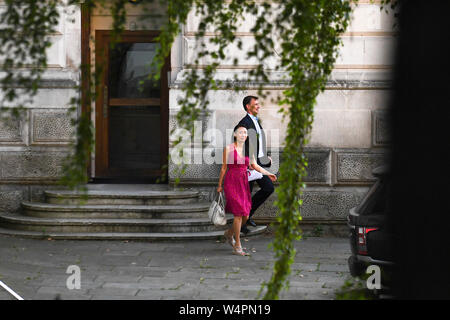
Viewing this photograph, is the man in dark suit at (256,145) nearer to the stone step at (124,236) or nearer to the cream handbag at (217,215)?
the stone step at (124,236)

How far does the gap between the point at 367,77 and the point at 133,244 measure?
4.41m

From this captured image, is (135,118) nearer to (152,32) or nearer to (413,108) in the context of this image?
(152,32)

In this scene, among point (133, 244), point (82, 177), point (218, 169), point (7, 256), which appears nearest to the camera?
point (82, 177)

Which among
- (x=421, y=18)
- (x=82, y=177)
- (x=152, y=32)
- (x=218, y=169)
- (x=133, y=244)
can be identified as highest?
(x=152, y=32)

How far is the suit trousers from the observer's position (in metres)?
10.3

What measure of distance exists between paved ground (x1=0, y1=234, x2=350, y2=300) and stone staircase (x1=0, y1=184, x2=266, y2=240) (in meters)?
0.21

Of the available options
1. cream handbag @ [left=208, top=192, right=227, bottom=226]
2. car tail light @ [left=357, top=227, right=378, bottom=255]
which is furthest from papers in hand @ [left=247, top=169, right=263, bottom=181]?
car tail light @ [left=357, top=227, right=378, bottom=255]

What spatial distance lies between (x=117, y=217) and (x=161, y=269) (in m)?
2.54

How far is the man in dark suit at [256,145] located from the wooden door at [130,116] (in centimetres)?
263

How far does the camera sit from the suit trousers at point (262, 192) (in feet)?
33.7

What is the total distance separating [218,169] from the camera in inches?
441

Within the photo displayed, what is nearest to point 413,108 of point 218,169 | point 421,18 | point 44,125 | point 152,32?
point 421,18

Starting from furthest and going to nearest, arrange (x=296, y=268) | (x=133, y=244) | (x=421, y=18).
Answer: (x=133, y=244) < (x=296, y=268) < (x=421, y=18)

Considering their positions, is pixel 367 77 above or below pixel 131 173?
above
